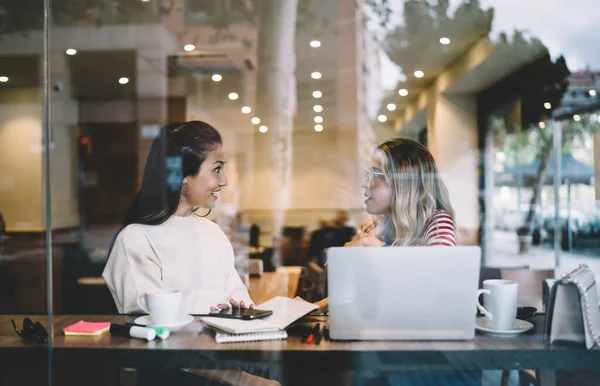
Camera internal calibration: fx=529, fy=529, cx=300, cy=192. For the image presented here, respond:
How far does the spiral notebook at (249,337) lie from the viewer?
121 cm

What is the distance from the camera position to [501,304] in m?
1.25

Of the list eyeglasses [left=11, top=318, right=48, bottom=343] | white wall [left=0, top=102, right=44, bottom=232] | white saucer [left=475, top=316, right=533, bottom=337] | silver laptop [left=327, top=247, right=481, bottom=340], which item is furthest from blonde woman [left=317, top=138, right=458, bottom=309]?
white wall [left=0, top=102, right=44, bottom=232]

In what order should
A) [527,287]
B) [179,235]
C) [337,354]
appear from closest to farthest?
[337,354] → [179,235] → [527,287]

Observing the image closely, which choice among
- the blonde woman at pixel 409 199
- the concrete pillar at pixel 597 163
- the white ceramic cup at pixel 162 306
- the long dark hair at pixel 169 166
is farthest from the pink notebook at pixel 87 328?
the concrete pillar at pixel 597 163

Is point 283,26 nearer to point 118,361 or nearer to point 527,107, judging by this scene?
point 527,107

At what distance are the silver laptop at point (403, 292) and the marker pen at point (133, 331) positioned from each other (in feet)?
1.37

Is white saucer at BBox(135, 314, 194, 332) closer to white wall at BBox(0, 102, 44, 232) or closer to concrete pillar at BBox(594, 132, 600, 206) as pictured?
concrete pillar at BBox(594, 132, 600, 206)

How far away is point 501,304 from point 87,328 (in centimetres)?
101

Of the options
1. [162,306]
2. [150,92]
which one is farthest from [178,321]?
[150,92]

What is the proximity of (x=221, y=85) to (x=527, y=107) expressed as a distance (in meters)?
4.30

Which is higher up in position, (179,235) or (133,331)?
(179,235)

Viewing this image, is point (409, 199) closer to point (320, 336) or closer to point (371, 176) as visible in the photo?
point (371, 176)

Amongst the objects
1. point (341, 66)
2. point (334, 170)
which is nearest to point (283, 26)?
point (341, 66)

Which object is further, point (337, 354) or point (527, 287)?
point (527, 287)
